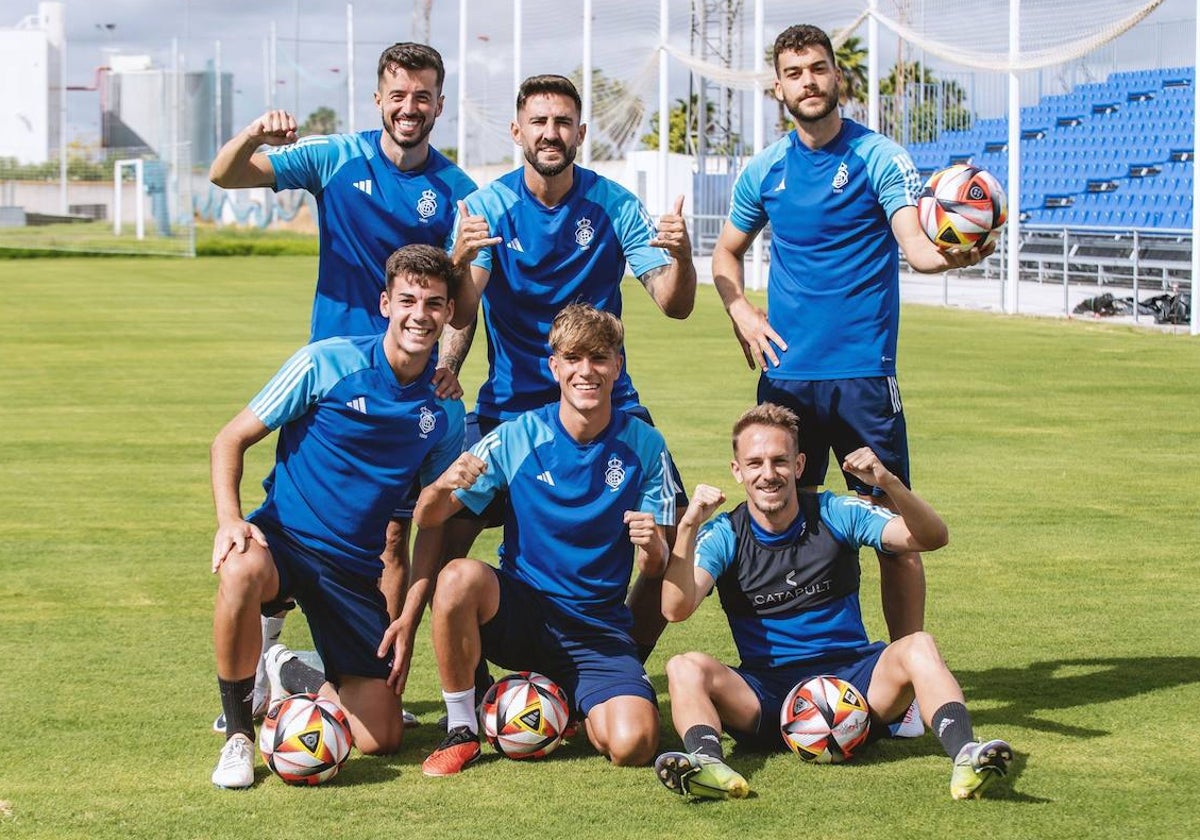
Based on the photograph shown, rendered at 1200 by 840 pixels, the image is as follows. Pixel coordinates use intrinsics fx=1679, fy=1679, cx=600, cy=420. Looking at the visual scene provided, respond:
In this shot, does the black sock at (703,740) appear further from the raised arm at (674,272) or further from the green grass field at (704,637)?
A: the raised arm at (674,272)

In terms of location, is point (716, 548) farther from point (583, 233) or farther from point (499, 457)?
point (583, 233)

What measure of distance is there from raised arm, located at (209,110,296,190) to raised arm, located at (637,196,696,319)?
Answer: 1423 mm

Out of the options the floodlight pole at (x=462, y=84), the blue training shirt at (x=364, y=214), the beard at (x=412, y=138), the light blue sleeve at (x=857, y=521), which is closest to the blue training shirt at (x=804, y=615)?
the light blue sleeve at (x=857, y=521)

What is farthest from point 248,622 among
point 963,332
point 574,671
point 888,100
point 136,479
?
point 888,100

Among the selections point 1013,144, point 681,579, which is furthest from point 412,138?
point 1013,144

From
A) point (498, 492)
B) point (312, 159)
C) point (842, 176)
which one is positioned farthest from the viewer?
point (312, 159)

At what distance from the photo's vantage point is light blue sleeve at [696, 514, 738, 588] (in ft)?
18.0

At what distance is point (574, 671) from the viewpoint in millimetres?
5516

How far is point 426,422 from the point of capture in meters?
5.62

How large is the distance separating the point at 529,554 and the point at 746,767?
3.29ft

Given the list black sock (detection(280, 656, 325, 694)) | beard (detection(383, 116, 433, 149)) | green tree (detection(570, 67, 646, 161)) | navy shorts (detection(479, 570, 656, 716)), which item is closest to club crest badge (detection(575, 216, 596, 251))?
beard (detection(383, 116, 433, 149))

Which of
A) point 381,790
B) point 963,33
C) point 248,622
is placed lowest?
point 381,790

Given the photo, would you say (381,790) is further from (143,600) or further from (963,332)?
(963,332)

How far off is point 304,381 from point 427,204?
3.76 feet
